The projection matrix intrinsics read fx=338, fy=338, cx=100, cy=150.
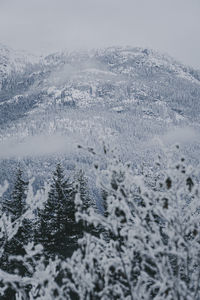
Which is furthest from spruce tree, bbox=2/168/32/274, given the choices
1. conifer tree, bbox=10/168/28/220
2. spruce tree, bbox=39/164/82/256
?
spruce tree, bbox=39/164/82/256

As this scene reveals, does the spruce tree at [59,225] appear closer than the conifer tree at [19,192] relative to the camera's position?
No

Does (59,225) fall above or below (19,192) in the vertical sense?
below

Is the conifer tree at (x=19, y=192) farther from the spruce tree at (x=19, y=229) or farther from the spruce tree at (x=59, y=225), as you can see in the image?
the spruce tree at (x=59, y=225)

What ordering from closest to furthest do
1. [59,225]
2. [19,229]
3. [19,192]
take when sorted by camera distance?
[19,229] < [19,192] < [59,225]

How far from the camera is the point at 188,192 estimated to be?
390 centimetres

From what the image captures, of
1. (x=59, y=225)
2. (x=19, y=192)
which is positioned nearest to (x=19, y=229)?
(x=19, y=192)

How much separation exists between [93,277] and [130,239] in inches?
29.2

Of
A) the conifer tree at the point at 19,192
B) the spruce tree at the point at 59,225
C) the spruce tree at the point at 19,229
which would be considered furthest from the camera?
the spruce tree at the point at 59,225

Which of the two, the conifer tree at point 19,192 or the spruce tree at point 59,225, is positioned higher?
the conifer tree at point 19,192

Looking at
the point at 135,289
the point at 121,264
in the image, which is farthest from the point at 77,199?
the point at 135,289

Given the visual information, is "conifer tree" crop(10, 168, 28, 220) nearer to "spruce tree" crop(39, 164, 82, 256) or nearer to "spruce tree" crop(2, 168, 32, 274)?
"spruce tree" crop(2, 168, 32, 274)

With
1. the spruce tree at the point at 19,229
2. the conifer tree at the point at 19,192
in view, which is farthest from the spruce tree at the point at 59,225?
the spruce tree at the point at 19,229

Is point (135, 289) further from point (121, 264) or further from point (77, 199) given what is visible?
point (77, 199)

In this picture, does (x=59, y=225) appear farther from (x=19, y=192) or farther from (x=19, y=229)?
(x=19, y=229)
